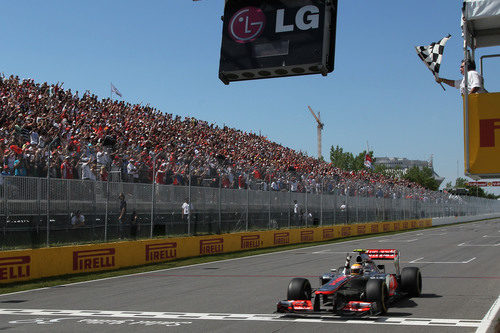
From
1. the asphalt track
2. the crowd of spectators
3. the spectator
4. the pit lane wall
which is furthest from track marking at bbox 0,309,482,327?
the crowd of spectators

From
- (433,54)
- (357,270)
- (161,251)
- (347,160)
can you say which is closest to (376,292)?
(357,270)

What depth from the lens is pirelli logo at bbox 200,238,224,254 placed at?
21888 mm

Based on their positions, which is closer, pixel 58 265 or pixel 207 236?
pixel 58 265

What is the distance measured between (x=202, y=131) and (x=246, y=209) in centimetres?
1366

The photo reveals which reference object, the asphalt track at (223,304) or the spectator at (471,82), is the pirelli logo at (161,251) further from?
the spectator at (471,82)

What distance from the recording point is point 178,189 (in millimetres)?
20828

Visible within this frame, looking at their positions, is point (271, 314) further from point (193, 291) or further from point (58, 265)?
point (58, 265)

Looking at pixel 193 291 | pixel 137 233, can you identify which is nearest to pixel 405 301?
pixel 193 291

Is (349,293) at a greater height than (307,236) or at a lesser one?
greater

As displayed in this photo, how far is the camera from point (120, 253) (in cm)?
1758

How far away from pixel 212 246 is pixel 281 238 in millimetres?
6251

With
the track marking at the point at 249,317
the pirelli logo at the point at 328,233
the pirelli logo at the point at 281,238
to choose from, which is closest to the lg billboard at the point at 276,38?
the track marking at the point at 249,317

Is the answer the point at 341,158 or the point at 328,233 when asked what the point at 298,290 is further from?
the point at 341,158

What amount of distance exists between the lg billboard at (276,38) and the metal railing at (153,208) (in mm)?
7214
